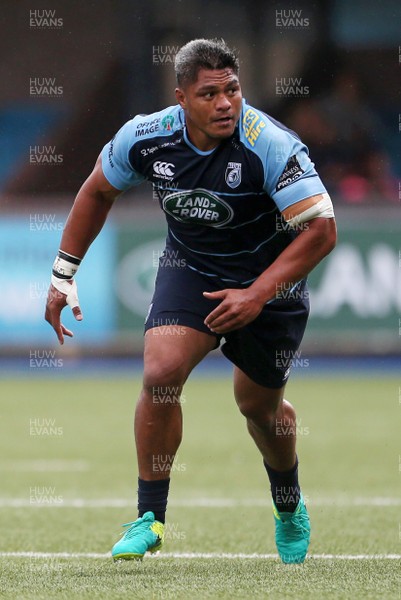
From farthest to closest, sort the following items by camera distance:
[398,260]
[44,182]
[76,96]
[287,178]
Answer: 1. [76,96]
2. [44,182]
3. [398,260]
4. [287,178]

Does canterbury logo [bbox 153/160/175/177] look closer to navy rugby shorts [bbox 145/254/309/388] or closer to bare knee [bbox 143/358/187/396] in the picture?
navy rugby shorts [bbox 145/254/309/388]

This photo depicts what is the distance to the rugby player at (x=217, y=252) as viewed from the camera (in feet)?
16.3

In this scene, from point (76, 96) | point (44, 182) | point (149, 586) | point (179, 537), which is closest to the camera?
point (149, 586)

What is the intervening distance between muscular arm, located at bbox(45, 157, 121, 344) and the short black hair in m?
0.65

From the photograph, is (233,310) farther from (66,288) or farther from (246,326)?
(66,288)

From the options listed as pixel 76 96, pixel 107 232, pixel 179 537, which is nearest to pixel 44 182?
pixel 76 96

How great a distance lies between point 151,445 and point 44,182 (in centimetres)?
1426

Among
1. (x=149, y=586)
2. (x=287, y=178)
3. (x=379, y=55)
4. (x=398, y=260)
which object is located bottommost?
(x=398, y=260)

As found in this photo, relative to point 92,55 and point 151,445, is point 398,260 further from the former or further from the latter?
point 151,445

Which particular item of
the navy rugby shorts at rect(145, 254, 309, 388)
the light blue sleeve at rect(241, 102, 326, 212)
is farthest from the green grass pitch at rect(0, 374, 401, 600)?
the light blue sleeve at rect(241, 102, 326, 212)

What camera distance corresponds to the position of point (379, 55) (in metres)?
19.9

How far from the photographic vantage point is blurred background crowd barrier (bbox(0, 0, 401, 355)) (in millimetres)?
15320

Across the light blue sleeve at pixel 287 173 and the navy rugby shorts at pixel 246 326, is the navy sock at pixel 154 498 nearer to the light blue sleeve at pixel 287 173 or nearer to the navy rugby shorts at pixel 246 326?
the navy rugby shorts at pixel 246 326

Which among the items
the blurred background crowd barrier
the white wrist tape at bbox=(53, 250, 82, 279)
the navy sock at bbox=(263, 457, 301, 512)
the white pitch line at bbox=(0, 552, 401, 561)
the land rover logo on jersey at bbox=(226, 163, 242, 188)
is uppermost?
the land rover logo on jersey at bbox=(226, 163, 242, 188)
